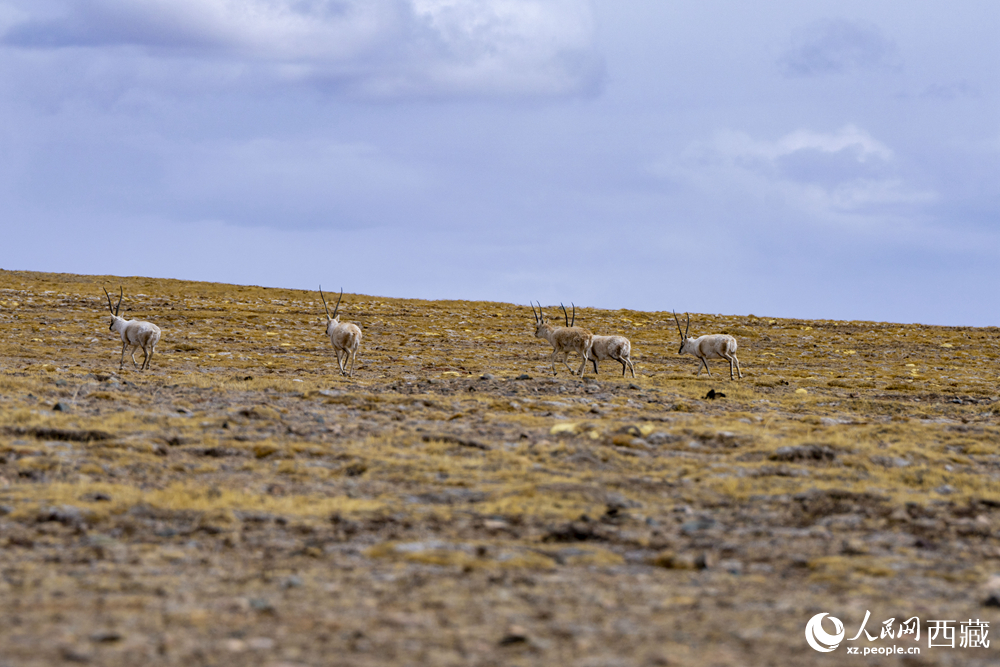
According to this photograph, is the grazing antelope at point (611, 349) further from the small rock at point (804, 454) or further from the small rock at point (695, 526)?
the small rock at point (695, 526)

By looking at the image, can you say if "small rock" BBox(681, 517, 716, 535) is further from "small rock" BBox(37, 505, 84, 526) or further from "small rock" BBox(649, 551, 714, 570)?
"small rock" BBox(37, 505, 84, 526)

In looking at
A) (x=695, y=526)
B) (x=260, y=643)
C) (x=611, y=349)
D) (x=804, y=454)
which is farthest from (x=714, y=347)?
(x=260, y=643)

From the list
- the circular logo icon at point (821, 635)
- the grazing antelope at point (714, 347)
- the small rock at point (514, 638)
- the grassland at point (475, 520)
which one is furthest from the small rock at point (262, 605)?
the grazing antelope at point (714, 347)

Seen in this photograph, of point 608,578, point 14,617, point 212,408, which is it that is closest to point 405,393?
point 212,408

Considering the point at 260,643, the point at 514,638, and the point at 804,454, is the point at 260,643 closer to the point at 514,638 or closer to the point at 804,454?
the point at 514,638

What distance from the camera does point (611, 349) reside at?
3148 cm

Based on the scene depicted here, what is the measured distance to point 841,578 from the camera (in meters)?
9.24

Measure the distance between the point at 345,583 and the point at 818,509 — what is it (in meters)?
6.68

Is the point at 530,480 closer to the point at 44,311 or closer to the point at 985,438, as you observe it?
the point at 985,438

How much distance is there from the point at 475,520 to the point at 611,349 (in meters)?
20.5

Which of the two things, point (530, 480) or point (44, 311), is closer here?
point (530, 480)

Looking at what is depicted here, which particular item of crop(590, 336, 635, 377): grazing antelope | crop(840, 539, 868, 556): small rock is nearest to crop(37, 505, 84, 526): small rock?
crop(840, 539, 868, 556): small rock

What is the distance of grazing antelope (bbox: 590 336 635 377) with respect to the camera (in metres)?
31.3

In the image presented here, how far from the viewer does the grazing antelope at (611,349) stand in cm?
3134
